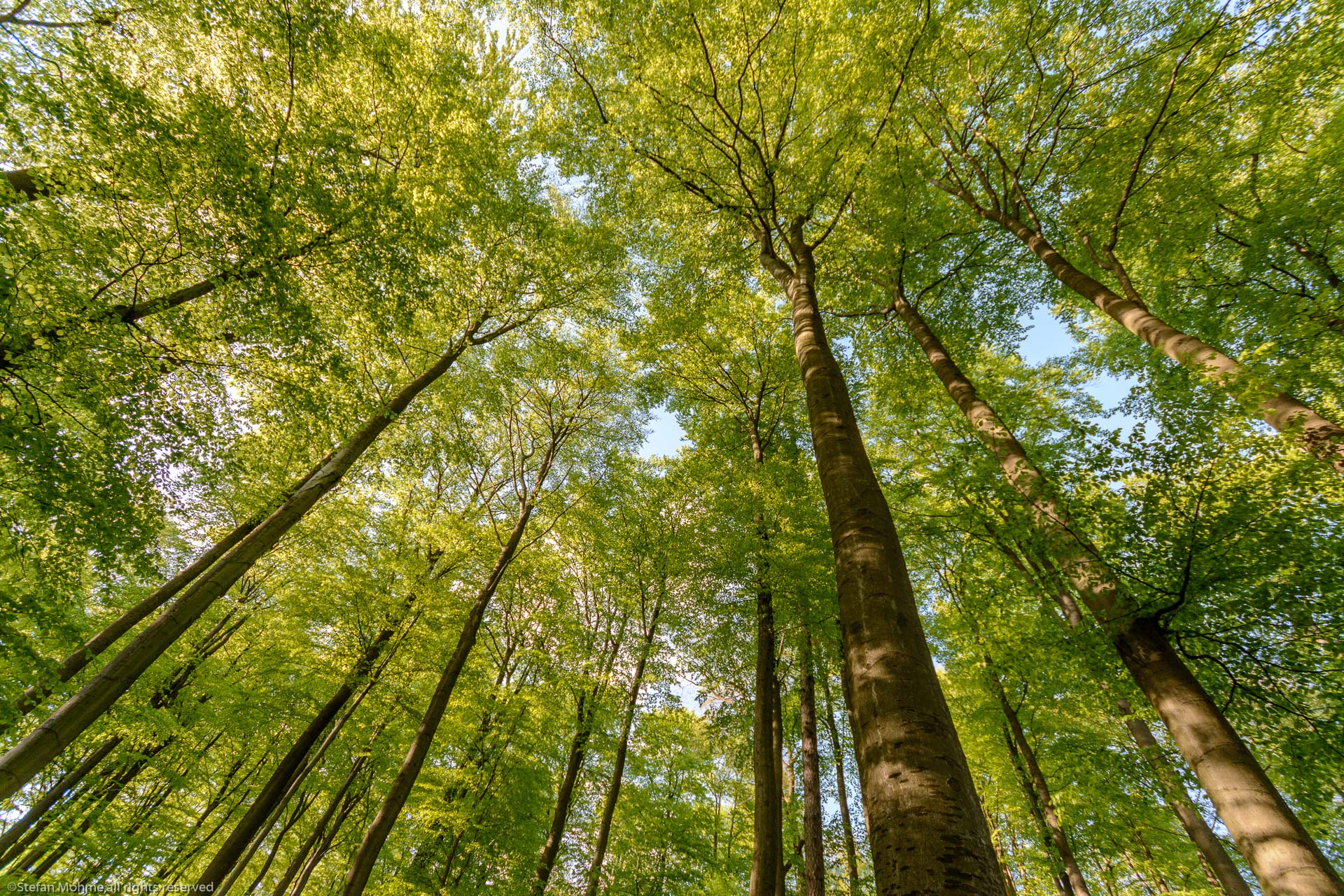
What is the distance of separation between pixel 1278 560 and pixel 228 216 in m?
11.9

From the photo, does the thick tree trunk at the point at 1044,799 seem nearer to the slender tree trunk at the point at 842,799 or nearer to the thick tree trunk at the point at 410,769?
the slender tree trunk at the point at 842,799

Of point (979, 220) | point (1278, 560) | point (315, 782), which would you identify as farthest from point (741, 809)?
point (979, 220)

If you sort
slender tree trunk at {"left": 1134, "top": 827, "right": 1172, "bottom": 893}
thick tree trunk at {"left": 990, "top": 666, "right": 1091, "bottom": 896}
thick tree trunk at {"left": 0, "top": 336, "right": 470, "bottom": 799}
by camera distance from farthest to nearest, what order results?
slender tree trunk at {"left": 1134, "top": 827, "right": 1172, "bottom": 893}, thick tree trunk at {"left": 990, "top": 666, "right": 1091, "bottom": 896}, thick tree trunk at {"left": 0, "top": 336, "right": 470, "bottom": 799}

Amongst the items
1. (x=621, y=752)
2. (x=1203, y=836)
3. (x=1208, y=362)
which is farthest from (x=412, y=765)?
(x=1203, y=836)

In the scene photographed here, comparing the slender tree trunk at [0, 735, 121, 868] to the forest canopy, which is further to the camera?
the slender tree trunk at [0, 735, 121, 868]

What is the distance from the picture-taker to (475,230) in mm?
10258

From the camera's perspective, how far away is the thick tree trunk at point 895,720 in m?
1.65

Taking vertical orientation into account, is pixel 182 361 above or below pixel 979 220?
below

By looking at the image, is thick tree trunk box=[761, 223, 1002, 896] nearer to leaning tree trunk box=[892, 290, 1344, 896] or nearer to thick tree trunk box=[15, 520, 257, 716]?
leaning tree trunk box=[892, 290, 1344, 896]

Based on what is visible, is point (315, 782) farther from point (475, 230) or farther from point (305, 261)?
point (475, 230)

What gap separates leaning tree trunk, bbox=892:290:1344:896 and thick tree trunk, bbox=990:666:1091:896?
5.62 metres

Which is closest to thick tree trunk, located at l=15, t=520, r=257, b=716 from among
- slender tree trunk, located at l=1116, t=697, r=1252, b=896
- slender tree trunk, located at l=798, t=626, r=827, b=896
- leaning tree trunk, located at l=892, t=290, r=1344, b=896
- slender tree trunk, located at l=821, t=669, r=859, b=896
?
slender tree trunk, located at l=798, t=626, r=827, b=896

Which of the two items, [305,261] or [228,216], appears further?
[305,261]

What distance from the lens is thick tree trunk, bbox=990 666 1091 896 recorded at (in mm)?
9008
